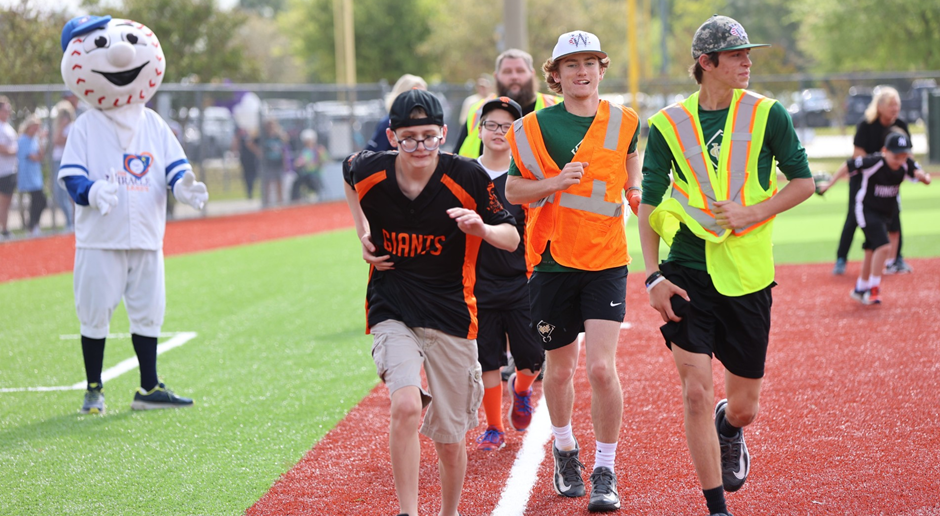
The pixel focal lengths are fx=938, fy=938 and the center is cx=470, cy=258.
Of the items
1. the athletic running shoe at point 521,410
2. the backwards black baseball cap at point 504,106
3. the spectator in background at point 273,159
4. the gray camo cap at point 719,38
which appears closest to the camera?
the gray camo cap at point 719,38

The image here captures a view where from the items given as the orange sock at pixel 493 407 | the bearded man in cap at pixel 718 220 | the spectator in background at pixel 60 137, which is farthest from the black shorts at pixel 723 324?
the spectator in background at pixel 60 137

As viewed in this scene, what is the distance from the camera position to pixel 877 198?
31.3 feet

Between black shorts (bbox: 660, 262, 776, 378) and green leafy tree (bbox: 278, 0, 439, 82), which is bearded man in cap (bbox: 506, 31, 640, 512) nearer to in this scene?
black shorts (bbox: 660, 262, 776, 378)

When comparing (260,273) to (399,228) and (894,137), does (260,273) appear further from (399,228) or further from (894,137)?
(399,228)

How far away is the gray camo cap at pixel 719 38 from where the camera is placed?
13.3 ft

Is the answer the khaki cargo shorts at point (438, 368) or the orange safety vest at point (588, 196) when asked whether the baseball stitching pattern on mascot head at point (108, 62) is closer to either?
the orange safety vest at point (588, 196)

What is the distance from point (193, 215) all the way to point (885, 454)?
1902 centimetres

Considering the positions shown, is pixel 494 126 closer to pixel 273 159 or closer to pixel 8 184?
pixel 8 184

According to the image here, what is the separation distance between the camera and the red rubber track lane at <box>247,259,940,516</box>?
4.59 meters

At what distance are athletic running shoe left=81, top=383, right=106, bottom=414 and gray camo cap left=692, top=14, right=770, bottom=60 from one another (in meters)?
4.84

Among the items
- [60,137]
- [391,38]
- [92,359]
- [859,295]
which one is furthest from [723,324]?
[391,38]

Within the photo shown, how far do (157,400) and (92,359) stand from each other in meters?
0.55

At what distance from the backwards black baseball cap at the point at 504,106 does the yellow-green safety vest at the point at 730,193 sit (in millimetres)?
1563

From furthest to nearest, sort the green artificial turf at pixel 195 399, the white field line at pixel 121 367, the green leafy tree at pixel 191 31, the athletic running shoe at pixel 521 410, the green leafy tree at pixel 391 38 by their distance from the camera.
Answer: the green leafy tree at pixel 391 38
the green leafy tree at pixel 191 31
the white field line at pixel 121 367
the athletic running shoe at pixel 521 410
the green artificial turf at pixel 195 399
